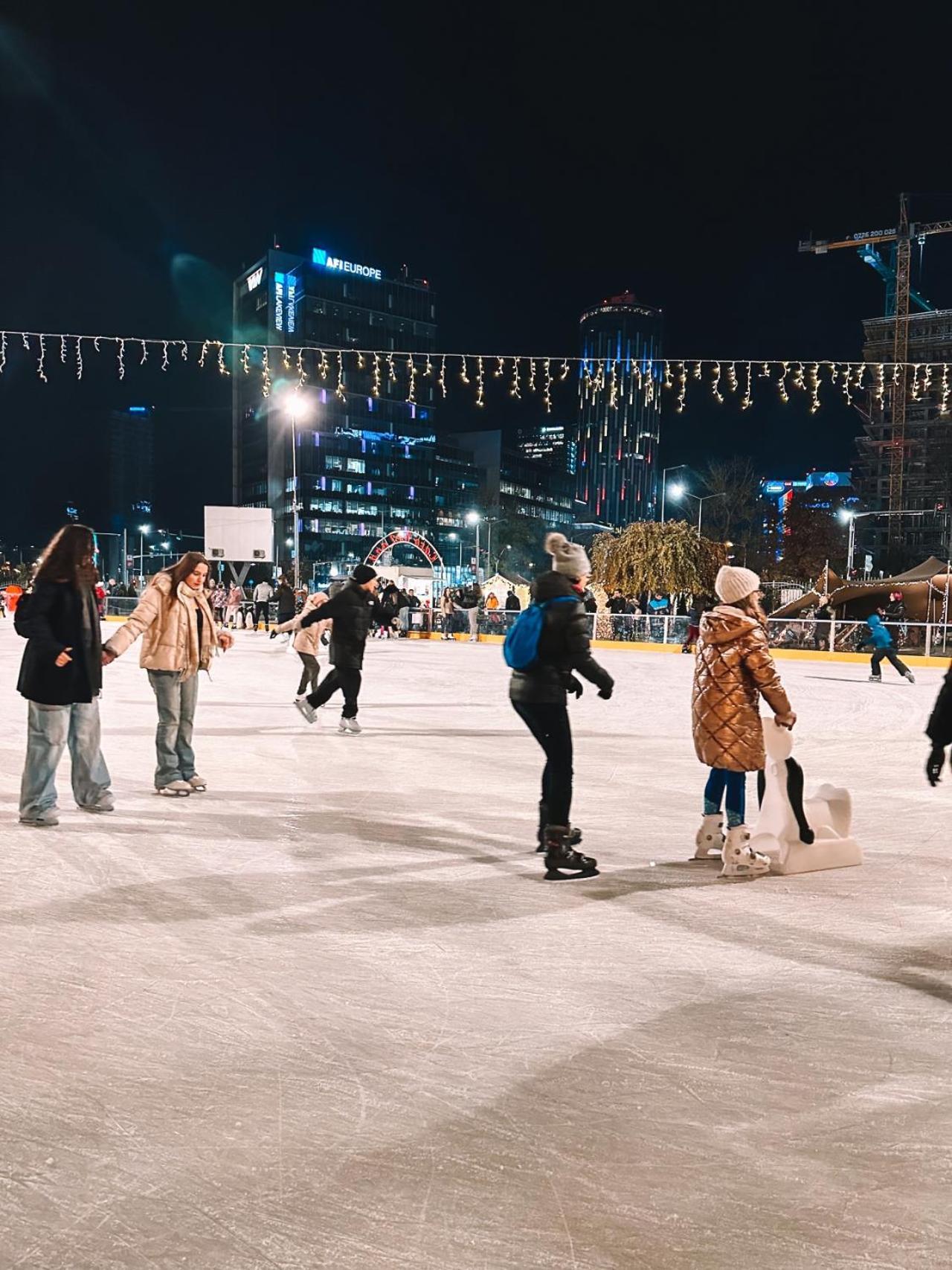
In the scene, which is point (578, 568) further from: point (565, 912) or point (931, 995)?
point (931, 995)

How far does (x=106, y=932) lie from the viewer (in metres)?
4.07

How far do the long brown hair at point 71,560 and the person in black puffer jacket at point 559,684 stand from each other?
2424mm

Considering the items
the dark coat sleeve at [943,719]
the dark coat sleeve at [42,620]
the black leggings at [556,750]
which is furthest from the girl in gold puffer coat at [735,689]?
the dark coat sleeve at [42,620]

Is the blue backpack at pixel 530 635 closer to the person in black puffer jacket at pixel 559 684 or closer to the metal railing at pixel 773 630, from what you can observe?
the person in black puffer jacket at pixel 559 684

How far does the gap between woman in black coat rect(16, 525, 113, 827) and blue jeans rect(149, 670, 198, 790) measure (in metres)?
0.80

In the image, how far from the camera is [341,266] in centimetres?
10431

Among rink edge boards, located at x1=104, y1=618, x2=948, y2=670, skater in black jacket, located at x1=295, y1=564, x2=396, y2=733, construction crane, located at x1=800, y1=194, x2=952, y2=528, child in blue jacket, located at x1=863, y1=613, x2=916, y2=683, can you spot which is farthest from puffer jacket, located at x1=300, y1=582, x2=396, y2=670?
construction crane, located at x1=800, y1=194, x2=952, y2=528

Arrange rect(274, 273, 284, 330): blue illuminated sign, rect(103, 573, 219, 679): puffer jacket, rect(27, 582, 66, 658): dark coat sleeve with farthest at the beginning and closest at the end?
1. rect(274, 273, 284, 330): blue illuminated sign
2. rect(103, 573, 219, 679): puffer jacket
3. rect(27, 582, 66, 658): dark coat sleeve

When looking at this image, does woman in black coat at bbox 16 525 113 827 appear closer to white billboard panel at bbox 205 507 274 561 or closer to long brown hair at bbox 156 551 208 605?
long brown hair at bbox 156 551 208 605

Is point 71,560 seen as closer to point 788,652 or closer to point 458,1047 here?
point 458,1047

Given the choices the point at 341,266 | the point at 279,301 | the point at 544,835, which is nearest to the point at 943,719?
the point at 544,835

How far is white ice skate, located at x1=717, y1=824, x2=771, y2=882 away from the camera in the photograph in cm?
505

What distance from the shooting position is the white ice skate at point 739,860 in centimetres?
505

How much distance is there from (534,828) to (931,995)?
287 centimetres
